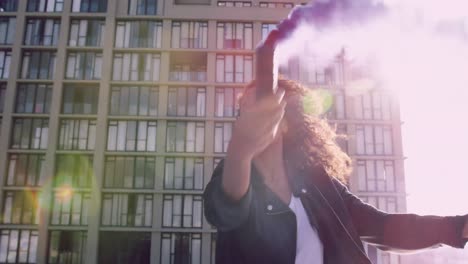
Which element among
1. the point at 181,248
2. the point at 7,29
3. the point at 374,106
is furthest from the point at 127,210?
the point at 374,106

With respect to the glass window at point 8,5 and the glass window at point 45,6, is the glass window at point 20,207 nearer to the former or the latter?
the glass window at point 45,6

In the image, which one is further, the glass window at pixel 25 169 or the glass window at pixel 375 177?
the glass window at pixel 375 177

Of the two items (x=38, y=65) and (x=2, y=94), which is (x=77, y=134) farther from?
(x=2, y=94)

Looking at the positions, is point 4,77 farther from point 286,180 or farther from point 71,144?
point 286,180

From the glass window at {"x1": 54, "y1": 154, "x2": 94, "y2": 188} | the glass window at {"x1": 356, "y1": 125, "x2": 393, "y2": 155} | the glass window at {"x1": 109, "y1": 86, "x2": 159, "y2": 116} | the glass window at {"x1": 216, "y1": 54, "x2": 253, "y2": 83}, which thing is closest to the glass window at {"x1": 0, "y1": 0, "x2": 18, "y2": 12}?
the glass window at {"x1": 109, "y1": 86, "x2": 159, "y2": 116}

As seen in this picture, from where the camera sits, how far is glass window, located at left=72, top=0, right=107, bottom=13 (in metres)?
27.1

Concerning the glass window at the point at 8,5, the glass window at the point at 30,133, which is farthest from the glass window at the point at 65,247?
the glass window at the point at 8,5

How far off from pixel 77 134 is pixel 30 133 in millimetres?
2605

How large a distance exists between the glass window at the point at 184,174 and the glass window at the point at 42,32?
32.0 feet

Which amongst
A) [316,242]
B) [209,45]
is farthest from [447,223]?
[209,45]

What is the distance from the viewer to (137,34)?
27.1m

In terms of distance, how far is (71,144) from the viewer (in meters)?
25.8

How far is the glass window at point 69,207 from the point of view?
25000 millimetres

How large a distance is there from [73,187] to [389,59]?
2516 centimetres
